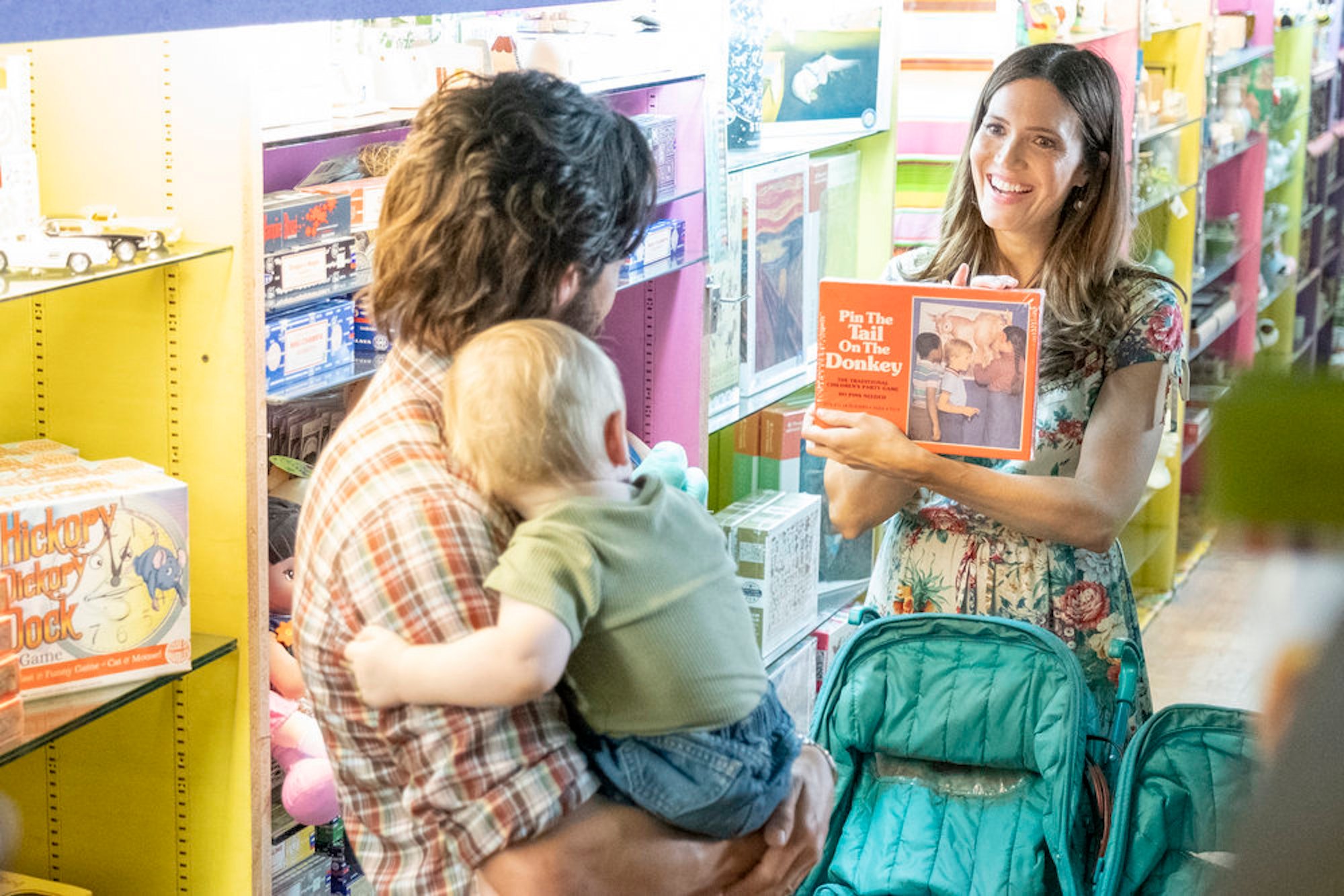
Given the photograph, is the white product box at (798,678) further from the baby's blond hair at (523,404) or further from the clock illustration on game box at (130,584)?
the baby's blond hair at (523,404)

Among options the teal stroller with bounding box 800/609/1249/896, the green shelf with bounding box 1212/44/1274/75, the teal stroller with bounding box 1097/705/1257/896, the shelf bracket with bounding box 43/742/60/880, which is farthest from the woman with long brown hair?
the green shelf with bounding box 1212/44/1274/75

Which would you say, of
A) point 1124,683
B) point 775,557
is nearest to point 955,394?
point 1124,683

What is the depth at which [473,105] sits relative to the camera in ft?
3.86

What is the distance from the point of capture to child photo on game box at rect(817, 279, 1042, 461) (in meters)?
2.17

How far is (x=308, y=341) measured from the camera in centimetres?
220

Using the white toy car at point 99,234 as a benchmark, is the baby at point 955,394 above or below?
below

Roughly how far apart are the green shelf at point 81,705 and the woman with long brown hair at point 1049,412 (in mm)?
938

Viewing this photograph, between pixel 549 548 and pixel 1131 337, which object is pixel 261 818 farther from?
pixel 1131 337

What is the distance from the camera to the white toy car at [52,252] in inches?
71.7

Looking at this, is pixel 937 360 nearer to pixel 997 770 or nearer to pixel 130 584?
pixel 997 770

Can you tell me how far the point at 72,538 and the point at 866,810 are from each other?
4.19 ft

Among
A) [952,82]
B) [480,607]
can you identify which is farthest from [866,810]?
[952,82]

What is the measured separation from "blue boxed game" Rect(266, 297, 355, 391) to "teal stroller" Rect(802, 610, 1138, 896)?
93 cm

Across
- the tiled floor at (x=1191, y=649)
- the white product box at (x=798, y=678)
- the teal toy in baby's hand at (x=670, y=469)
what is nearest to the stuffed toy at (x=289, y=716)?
the teal toy in baby's hand at (x=670, y=469)
